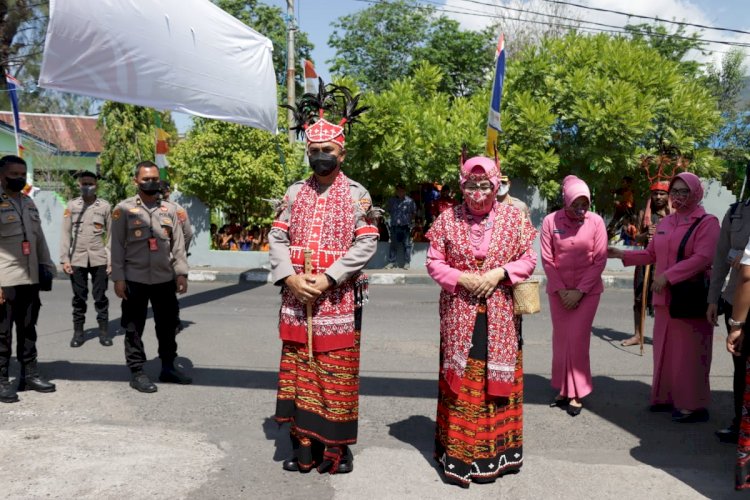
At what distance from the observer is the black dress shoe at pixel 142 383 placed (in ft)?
17.7

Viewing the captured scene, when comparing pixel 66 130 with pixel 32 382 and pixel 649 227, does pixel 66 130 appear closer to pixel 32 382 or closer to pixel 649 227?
pixel 32 382

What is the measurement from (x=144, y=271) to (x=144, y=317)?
1.35 ft

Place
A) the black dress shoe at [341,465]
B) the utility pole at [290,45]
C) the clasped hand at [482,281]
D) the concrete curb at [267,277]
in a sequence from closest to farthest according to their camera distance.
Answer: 1. the clasped hand at [482,281]
2. the black dress shoe at [341,465]
3. the concrete curb at [267,277]
4. the utility pole at [290,45]

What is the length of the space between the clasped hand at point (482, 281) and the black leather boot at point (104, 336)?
506 centimetres

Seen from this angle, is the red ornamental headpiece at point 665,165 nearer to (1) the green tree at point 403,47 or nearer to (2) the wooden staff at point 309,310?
(2) the wooden staff at point 309,310

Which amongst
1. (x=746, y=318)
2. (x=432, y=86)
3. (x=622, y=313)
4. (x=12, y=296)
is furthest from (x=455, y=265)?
(x=432, y=86)

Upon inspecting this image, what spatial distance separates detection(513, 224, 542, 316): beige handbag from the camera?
3.74 metres

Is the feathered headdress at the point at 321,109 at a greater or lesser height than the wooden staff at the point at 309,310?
greater

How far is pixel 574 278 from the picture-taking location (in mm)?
5000

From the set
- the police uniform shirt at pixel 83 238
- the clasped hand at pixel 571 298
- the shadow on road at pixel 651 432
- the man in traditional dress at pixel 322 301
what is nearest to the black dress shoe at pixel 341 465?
the man in traditional dress at pixel 322 301

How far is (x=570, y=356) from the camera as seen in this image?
16.5 ft

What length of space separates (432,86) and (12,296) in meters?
12.2

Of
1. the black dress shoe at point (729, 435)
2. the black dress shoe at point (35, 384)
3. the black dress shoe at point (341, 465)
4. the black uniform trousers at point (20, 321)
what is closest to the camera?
the black dress shoe at point (341, 465)

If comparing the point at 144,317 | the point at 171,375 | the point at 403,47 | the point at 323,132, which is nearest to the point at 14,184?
the point at 144,317
